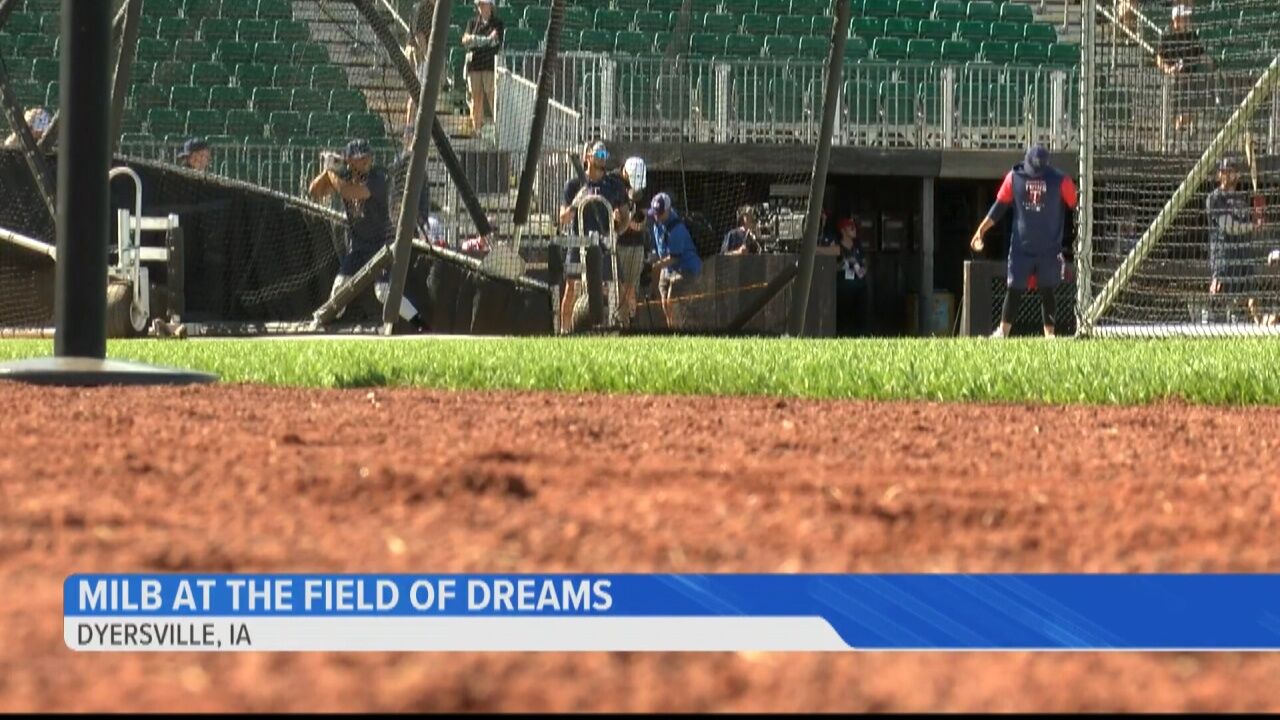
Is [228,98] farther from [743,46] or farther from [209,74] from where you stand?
[743,46]

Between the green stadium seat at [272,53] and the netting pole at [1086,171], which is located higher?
the green stadium seat at [272,53]

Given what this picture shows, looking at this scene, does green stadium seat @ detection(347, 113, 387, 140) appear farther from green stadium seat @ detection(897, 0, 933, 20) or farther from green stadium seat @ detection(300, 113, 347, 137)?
green stadium seat @ detection(897, 0, 933, 20)

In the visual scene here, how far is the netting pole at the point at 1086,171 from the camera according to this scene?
50.5ft

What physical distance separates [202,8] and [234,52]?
814mm

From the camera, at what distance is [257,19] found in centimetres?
2197

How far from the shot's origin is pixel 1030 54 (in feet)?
86.4

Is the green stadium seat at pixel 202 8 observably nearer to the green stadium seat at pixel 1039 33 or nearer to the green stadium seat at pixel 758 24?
the green stadium seat at pixel 758 24

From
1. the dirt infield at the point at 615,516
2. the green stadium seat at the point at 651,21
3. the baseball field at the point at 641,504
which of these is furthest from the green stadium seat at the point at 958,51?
the dirt infield at the point at 615,516

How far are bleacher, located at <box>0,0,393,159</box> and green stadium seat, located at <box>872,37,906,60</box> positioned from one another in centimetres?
769

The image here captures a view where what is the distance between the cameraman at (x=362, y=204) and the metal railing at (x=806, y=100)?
15.0 ft

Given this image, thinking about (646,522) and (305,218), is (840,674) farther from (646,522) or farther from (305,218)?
(305,218)

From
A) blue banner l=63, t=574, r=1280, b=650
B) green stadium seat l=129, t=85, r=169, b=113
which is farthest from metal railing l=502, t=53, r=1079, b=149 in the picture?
blue banner l=63, t=574, r=1280, b=650

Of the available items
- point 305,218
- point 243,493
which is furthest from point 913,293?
point 243,493

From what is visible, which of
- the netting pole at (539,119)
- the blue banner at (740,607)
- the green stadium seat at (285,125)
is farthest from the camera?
the green stadium seat at (285,125)
